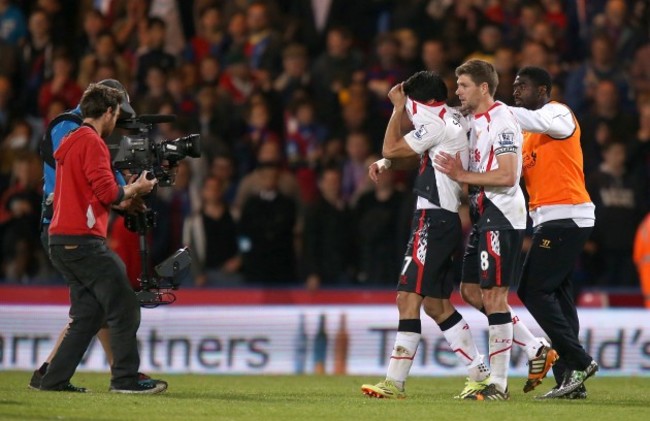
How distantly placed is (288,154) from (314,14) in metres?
2.66

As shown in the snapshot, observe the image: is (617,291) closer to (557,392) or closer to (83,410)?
(557,392)

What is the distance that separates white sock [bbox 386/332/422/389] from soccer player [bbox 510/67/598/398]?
994 mm

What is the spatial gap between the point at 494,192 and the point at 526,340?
1.24 m

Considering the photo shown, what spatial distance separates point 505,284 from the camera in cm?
970

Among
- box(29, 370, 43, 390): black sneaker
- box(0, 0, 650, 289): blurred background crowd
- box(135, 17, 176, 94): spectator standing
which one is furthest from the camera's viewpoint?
box(135, 17, 176, 94): spectator standing

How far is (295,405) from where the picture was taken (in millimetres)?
9508

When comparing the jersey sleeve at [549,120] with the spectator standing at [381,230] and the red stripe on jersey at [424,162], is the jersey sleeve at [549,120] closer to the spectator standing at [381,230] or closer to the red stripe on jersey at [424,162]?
the red stripe on jersey at [424,162]

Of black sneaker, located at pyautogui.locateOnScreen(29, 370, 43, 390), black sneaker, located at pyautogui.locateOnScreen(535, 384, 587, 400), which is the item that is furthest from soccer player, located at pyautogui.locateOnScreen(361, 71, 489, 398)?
black sneaker, located at pyautogui.locateOnScreen(29, 370, 43, 390)

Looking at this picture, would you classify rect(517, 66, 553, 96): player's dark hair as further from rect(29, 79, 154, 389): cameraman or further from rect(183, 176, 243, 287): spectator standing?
rect(183, 176, 243, 287): spectator standing

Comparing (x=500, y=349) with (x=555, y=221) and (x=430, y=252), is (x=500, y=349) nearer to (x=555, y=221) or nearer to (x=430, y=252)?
(x=430, y=252)

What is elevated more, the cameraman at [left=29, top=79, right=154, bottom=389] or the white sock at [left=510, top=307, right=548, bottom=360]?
the cameraman at [left=29, top=79, right=154, bottom=389]

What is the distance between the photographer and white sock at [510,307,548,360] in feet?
33.7

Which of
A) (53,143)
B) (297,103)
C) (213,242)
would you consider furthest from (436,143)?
(297,103)

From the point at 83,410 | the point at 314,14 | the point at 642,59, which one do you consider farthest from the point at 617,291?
the point at 83,410
